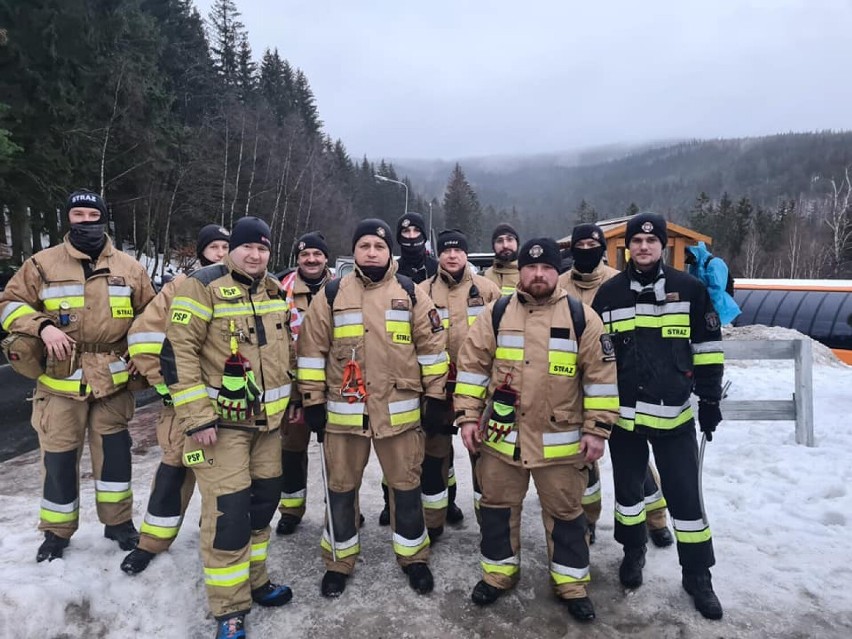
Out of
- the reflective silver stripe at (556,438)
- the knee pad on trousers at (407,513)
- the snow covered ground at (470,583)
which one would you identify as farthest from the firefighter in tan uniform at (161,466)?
the reflective silver stripe at (556,438)

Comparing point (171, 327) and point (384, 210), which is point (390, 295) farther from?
point (384, 210)

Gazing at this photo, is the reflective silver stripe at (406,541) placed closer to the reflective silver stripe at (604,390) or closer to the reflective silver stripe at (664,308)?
the reflective silver stripe at (604,390)

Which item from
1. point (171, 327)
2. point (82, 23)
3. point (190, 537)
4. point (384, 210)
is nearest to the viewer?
point (171, 327)

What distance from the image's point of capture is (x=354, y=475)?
148 inches

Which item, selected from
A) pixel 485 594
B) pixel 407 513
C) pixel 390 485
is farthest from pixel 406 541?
pixel 485 594

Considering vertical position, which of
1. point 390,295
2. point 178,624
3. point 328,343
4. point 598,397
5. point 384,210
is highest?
point 384,210

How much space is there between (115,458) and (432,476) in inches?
94.0

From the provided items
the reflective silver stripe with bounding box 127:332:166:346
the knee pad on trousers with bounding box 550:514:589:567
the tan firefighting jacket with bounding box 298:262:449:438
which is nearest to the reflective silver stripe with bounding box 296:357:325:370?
the tan firefighting jacket with bounding box 298:262:449:438

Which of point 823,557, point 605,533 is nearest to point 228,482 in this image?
point 605,533

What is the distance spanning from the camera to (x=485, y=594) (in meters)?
3.45

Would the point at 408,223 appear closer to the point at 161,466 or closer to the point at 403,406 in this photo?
the point at 403,406

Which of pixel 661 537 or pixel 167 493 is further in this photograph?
pixel 661 537

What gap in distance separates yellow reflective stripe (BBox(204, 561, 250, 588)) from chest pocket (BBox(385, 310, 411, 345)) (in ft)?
5.60

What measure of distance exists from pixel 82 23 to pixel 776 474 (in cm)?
2246
